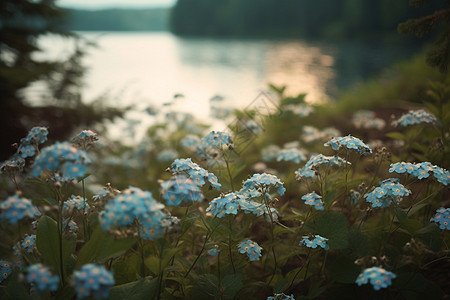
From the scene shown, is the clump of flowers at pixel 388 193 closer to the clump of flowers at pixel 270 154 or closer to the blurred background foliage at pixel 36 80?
the clump of flowers at pixel 270 154

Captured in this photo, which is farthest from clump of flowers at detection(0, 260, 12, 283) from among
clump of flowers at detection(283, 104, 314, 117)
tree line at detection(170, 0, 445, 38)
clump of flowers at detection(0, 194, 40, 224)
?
tree line at detection(170, 0, 445, 38)

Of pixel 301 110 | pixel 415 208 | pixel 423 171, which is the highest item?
pixel 423 171

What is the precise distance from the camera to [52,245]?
144 cm

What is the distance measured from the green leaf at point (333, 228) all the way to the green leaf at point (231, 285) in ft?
1.46

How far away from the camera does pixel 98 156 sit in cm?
505

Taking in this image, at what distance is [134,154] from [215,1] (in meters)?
45.8

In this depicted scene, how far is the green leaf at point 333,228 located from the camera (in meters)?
1.69

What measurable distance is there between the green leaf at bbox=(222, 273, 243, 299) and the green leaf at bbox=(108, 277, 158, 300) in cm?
30

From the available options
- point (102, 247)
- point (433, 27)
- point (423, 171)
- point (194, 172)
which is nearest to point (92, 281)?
point (102, 247)

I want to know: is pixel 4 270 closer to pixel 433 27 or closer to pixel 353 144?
pixel 353 144

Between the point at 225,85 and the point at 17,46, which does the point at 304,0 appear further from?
the point at 17,46

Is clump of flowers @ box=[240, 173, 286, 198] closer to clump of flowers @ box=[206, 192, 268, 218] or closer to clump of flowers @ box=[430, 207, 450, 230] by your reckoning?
clump of flowers @ box=[206, 192, 268, 218]

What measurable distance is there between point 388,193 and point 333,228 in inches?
11.6

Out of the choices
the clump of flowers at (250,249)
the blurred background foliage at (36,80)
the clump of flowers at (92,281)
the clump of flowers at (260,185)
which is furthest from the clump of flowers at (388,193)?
the blurred background foliage at (36,80)
